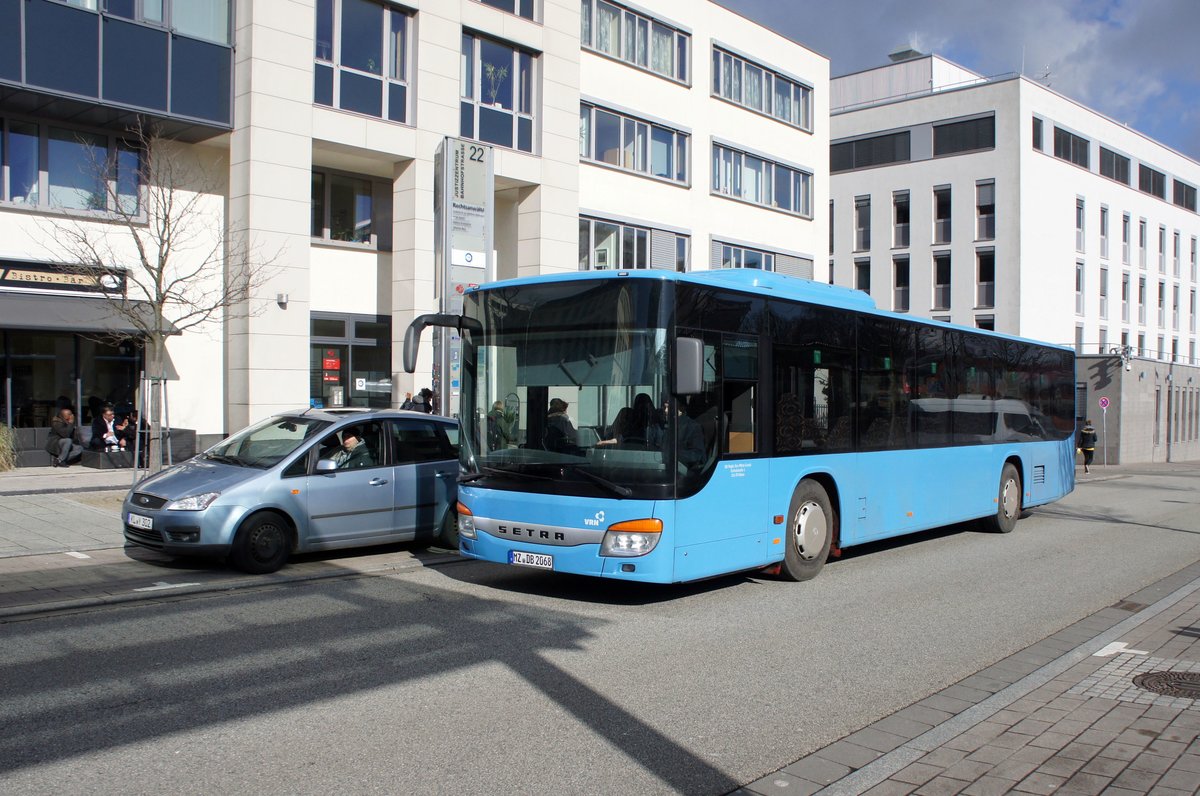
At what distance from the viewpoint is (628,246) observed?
28125 mm

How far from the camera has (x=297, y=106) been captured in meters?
20.6

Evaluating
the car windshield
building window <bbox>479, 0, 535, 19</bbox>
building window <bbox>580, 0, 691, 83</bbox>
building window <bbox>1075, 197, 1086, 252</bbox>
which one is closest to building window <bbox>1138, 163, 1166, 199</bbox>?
building window <bbox>1075, 197, 1086, 252</bbox>

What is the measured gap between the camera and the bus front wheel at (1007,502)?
552 inches

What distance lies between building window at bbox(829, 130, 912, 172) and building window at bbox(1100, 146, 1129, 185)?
440 inches

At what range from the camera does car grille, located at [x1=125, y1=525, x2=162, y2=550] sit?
947cm

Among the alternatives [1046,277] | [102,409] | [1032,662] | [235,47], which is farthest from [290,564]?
[1046,277]

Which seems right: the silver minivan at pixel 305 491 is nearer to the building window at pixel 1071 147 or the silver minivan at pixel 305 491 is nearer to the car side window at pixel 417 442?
the car side window at pixel 417 442

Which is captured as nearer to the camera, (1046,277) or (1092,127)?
(1046,277)

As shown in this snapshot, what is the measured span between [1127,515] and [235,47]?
19385mm

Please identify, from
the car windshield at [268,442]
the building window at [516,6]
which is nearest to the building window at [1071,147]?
the building window at [516,6]

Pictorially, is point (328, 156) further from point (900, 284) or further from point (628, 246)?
point (900, 284)

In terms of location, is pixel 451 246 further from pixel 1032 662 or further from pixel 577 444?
pixel 1032 662

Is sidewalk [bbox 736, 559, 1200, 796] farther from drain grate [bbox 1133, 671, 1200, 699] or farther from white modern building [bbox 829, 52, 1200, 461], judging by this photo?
white modern building [bbox 829, 52, 1200, 461]

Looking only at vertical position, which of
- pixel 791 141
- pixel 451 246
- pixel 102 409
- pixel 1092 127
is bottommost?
pixel 102 409
